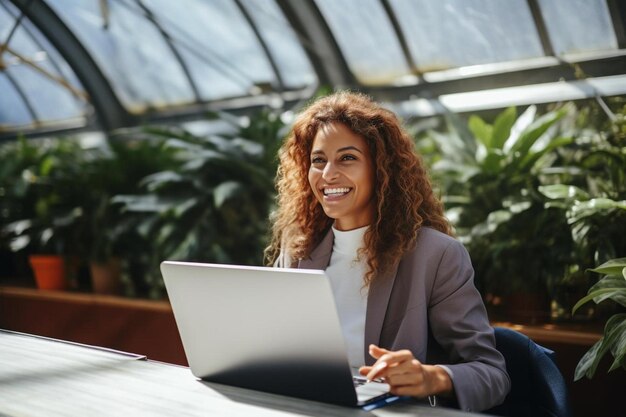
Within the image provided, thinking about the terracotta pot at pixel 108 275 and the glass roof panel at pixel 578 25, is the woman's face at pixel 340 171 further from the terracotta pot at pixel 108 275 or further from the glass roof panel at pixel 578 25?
the terracotta pot at pixel 108 275

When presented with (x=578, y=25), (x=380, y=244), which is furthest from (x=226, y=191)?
(x=380, y=244)

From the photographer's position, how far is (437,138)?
479 cm

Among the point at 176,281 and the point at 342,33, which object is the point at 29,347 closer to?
the point at 176,281

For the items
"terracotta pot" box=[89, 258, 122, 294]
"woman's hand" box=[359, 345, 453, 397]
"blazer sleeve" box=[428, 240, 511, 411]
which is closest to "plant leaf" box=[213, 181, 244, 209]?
"terracotta pot" box=[89, 258, 122, 294]

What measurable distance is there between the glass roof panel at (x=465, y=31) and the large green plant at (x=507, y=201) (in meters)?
1.24

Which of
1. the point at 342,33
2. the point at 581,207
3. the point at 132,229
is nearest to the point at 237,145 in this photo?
the point at 132,229

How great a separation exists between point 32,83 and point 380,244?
31.5 ft

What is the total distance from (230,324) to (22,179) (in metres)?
5.40

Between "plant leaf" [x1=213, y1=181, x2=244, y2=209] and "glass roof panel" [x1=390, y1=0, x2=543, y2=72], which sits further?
"glass roof panel" [x1=390, y1=0, x2=543, y2=72]

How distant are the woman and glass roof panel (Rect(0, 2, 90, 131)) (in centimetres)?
783

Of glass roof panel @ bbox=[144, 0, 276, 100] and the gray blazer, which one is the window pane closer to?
glass roof panel @ bbox=[144, 0, 276, 100]

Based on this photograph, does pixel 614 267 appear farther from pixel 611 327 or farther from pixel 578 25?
pixel 578 25

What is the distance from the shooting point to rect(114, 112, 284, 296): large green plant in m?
5.31

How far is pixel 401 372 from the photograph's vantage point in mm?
1681
